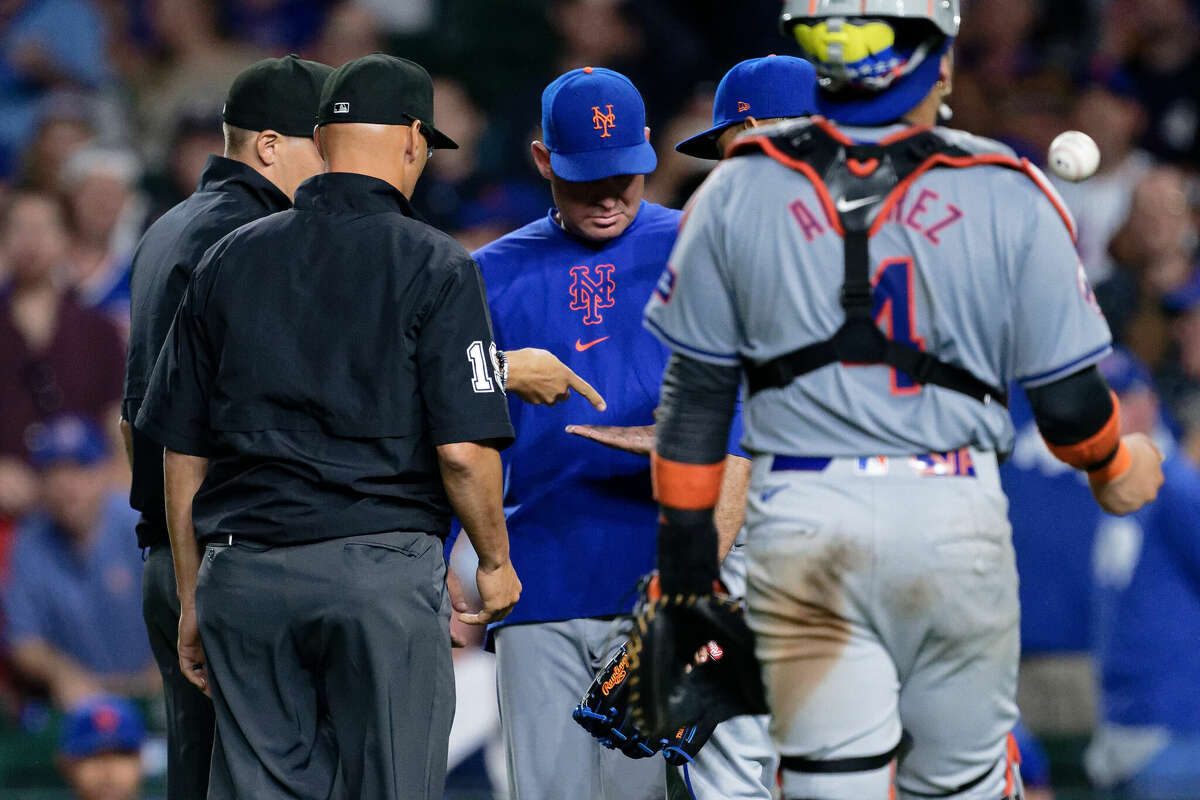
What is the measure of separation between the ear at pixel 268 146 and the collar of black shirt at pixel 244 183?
0.05m

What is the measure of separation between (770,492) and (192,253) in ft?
6.15

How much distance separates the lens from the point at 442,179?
10016mm

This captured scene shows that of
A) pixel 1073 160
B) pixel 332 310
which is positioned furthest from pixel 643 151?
pixel 1073 160

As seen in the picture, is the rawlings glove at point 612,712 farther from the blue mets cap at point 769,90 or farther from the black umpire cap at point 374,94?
the blue mets cap at point 769,90

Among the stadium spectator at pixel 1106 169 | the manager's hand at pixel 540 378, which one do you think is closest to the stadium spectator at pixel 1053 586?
the stadium spectator at pixel 1106 169

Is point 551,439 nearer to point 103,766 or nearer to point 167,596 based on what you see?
point 167,596

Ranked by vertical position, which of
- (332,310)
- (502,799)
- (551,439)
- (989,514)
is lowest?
(502,799)

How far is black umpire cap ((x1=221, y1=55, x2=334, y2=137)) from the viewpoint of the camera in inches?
181

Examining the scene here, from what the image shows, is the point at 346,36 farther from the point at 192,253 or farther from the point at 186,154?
the point at 192,253

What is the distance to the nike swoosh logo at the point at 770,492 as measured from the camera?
3.19m

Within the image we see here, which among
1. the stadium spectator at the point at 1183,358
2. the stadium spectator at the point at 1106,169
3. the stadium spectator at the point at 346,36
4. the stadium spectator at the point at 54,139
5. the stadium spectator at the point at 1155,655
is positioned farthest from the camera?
the stadium spectator at the point at 346,36

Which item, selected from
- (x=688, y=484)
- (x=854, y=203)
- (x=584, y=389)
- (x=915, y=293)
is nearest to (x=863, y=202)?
(x=854, y=203)

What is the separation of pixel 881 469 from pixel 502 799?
175 inches

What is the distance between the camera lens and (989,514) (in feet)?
10.4
